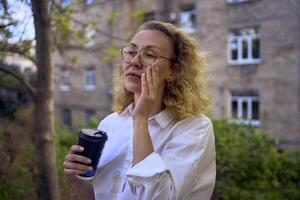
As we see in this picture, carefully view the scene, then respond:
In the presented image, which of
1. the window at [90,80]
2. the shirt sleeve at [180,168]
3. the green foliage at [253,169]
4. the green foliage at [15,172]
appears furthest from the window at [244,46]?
the shirt sleeve at [180,168]

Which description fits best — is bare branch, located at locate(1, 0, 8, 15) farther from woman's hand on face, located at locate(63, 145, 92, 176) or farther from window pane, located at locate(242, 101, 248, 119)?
window pane, located at locate(242, 101, 248, 119)

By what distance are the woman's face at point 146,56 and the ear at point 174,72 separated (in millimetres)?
37

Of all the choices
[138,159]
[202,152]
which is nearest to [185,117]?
[202,152]

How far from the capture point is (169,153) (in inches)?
66.8

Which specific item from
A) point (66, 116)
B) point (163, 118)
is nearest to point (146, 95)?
point (163, 118)

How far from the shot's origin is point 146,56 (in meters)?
1.89

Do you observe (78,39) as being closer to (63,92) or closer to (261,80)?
(261,80)

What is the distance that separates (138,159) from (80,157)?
289 millimetres

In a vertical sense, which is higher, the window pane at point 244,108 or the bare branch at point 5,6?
the bare branch at point 5,6

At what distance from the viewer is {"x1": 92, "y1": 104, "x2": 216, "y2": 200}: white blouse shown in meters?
1.59

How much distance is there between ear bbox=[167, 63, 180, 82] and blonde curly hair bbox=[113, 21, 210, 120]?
11 mm

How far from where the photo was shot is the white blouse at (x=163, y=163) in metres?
1.59

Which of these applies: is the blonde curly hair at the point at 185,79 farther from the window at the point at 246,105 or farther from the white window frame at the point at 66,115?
the white window frame at the point at 66,115

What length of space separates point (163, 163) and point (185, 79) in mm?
588
